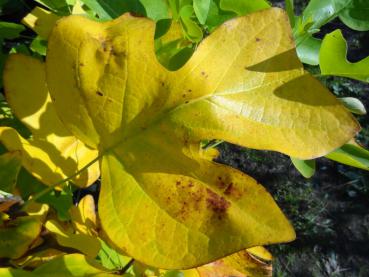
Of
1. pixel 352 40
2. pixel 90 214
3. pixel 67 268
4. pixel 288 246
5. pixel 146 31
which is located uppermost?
pixel 146 31

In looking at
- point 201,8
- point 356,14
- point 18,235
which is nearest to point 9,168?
point 18,235

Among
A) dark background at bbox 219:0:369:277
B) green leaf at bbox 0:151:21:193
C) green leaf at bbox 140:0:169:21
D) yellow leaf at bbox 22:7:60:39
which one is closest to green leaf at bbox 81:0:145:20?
green leaf at bbox 140:0:169:21

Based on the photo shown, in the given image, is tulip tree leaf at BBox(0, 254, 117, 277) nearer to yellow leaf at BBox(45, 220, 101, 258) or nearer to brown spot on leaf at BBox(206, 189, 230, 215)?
yellow leaf at BBox(45, 220, 101, 258)

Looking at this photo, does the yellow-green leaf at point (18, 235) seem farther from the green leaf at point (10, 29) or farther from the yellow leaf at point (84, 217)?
the green leaf at point (10, 29)

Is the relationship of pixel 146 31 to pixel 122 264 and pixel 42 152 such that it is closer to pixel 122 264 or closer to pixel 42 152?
pixel 42 152

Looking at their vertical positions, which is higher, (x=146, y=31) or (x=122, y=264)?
(x=146, y=31)

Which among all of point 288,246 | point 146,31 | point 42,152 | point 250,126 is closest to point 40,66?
point 42,152
